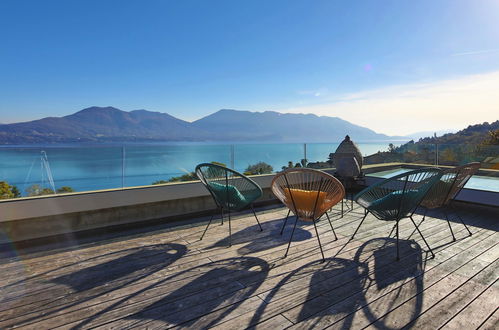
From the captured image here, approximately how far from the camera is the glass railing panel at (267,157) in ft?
18.2

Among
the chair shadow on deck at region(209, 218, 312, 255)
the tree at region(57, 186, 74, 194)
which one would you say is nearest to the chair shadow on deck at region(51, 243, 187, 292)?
the chair shadow on deck at region(209, 218, 312, 255)

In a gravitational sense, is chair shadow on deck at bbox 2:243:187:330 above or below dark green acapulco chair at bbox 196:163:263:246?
below

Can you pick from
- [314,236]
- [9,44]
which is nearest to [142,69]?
[9,44]

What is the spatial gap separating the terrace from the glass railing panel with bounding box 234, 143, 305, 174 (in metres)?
1.68

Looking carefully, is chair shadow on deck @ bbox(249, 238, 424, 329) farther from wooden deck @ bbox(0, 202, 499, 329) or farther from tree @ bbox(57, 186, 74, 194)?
tree @ bbox(57, 186, 74, 194)

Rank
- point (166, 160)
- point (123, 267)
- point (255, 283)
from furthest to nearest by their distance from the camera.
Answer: point (166, 160) < point (123, 267) < point (255, 283)

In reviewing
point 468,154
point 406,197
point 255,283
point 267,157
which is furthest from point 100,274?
point 468,154

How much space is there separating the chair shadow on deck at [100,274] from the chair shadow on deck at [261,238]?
59cm

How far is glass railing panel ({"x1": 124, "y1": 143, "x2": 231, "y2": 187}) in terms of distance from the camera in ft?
14.5

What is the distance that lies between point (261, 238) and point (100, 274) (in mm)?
1699

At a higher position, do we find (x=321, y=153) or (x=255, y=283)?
(x=321, y=153)

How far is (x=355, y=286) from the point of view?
2129 millimetres

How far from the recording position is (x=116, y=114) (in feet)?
194

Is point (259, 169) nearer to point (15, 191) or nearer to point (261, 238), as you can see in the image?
point (261, 238)
